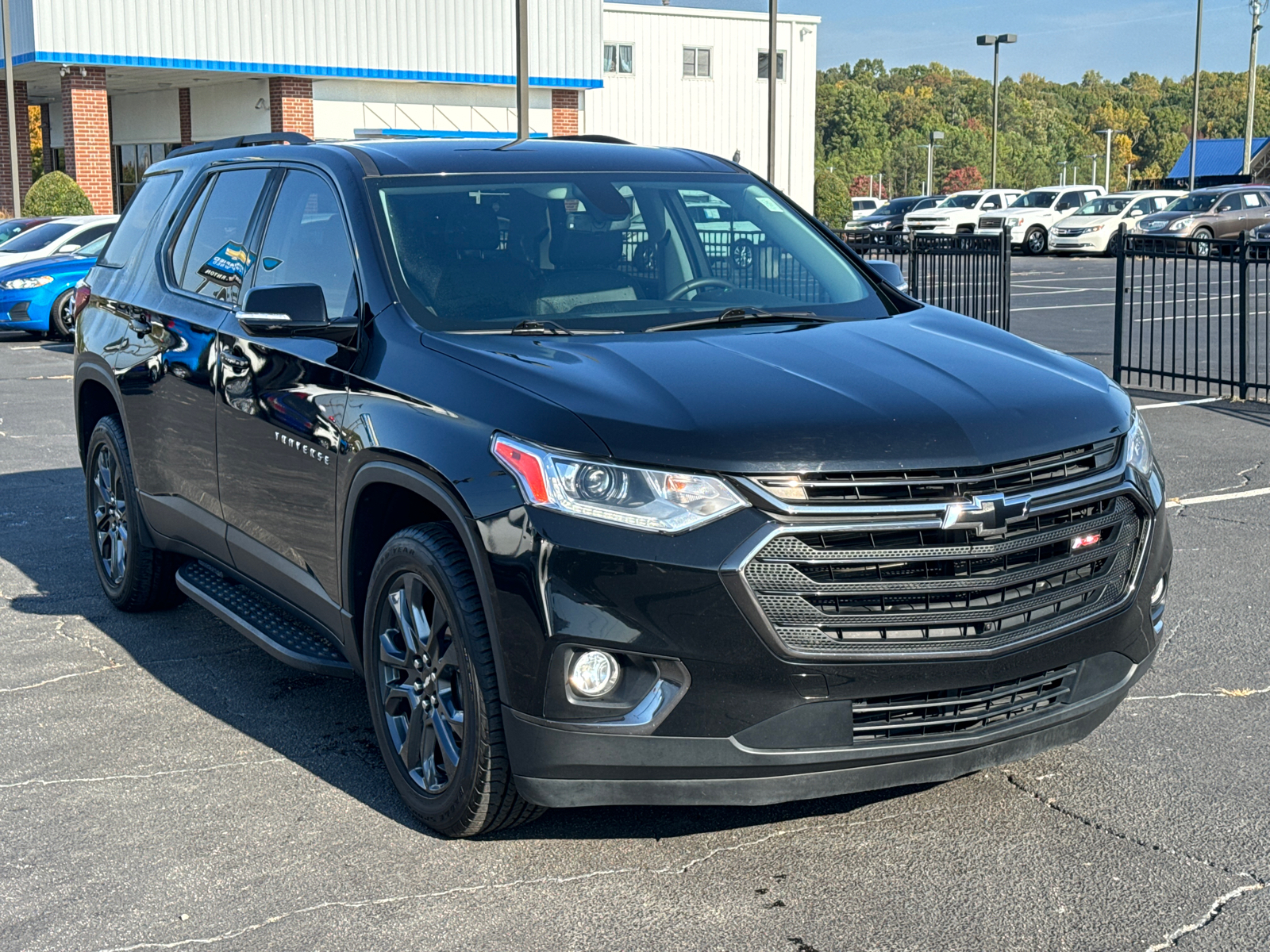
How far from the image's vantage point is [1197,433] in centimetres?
1102

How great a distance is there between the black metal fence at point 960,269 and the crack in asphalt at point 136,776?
9.79m

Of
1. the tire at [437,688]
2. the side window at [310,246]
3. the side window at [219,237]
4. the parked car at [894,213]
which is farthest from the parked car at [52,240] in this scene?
the parked car at [894,213]

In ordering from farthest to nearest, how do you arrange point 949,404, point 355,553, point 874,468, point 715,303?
point 715,303 < point 355,553 < point 949,404 < point 874,468

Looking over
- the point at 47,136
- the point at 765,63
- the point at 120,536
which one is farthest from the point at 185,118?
the point at 120,536

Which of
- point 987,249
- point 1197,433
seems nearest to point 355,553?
point 1197,433

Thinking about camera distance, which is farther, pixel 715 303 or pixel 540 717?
pixel 715 303

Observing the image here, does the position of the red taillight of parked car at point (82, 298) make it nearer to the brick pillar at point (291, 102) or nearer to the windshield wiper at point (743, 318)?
the windshield wiper at point (743, 318)

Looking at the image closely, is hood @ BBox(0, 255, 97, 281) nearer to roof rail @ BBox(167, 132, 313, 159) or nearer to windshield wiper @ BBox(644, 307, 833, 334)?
roof rail @ BBox(167, 132, 313, 159)

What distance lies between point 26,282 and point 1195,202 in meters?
31.3

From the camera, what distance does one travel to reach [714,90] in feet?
173

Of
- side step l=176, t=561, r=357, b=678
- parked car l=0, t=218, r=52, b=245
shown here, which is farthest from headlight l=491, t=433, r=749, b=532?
parked car l=0, t=218, r=52, b=245

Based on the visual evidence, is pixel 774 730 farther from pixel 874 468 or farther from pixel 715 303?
pixel 715 303

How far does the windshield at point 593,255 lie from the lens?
4.48m

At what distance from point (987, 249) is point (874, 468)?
429 inches
